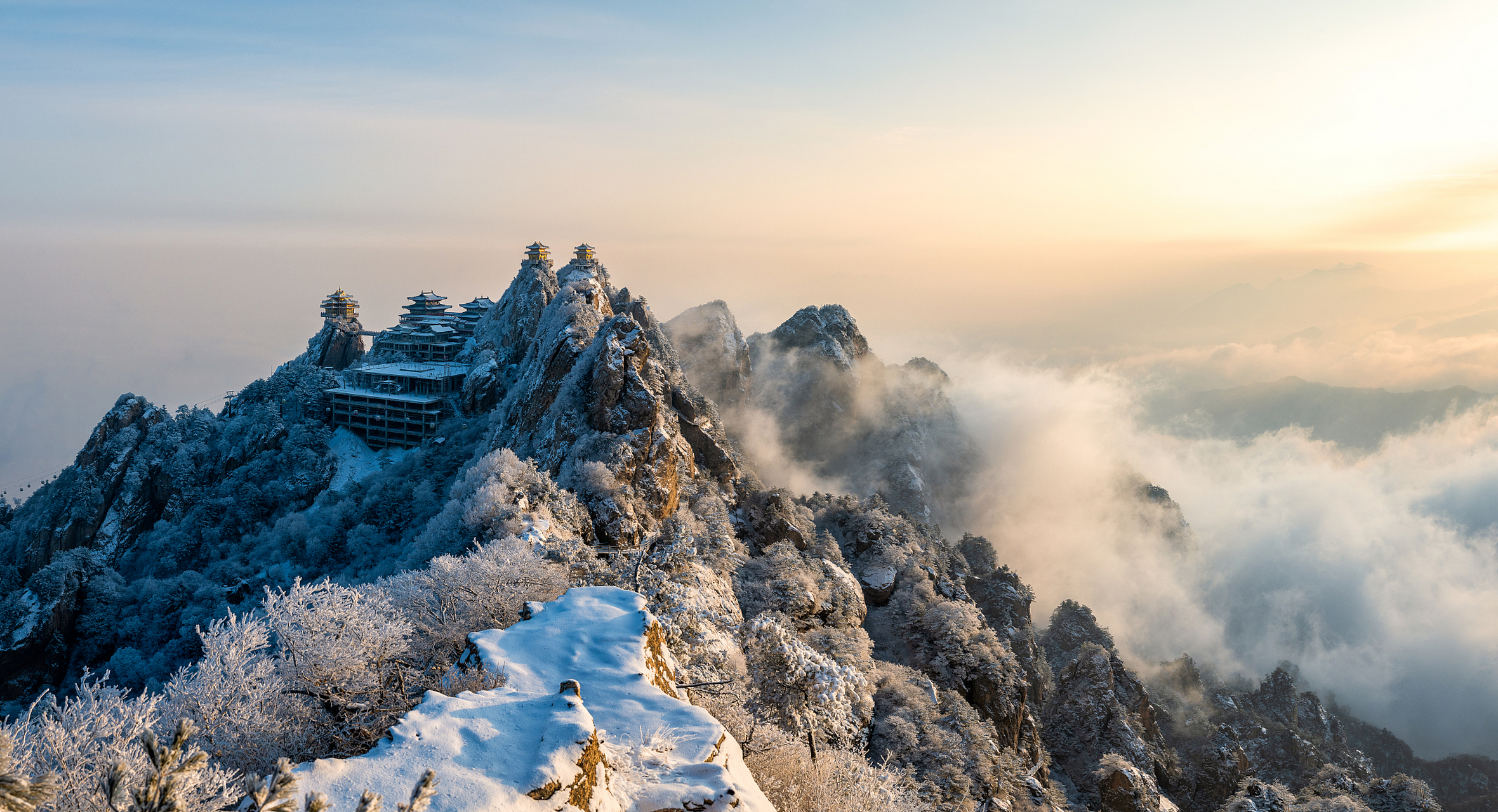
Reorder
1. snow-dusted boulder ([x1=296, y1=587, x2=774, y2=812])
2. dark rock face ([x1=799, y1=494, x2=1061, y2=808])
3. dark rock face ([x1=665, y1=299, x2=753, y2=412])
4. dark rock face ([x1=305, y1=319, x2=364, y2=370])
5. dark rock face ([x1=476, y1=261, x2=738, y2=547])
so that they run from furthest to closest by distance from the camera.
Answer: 1. dark rock face ([x1=665, y1=299, x2=753, y2=412])
2. dark rock face ([x1=305, y1=319, x2=364, y2=370])
3. dark rock face ([x1=476, y1=261, x2=738, y2=547])
4. dark rock face ([x1=799, y1=494, x2=1061, y2=808])
5. snow-dusted boulder ([x1=296, y1=587, x2=774, y2=812])

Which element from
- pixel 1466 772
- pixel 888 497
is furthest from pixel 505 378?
pixel 1466 772

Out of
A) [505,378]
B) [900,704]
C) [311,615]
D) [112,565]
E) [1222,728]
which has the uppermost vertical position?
[311,615]

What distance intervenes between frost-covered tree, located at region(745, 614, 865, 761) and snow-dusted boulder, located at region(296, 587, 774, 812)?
12810 mm

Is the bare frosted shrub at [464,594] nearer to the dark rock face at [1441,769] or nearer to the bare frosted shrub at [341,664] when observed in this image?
the bare frosted shrub at [341,664]

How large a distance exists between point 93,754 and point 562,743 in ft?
27.0

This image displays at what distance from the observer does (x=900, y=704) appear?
41625 millimetres

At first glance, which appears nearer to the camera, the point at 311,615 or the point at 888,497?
the point at 311,615

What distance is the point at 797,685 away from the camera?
31531mm

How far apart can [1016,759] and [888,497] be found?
267 ft

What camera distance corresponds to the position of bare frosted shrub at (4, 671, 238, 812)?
10.9 meters

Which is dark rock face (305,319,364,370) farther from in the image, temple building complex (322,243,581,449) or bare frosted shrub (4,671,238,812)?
bare frosted shrub (4,671,238,812)

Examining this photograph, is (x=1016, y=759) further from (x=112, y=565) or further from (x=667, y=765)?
(x=112, y=565)

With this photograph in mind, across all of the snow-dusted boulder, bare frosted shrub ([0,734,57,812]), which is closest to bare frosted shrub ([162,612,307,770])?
the snow-dusted boulder

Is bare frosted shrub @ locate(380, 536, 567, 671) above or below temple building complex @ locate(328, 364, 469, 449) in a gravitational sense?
above
